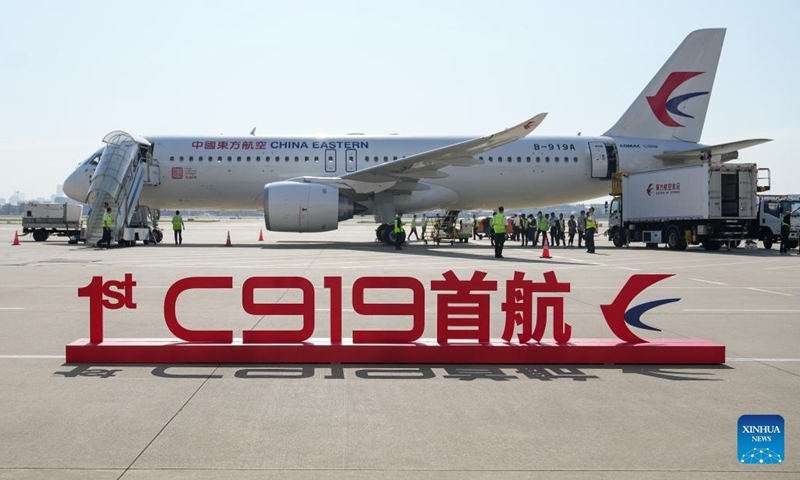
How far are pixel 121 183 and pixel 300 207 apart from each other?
673cm

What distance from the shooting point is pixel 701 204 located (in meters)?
25.3

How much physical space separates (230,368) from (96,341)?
53.3 inches

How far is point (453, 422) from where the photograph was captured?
16.4 ft

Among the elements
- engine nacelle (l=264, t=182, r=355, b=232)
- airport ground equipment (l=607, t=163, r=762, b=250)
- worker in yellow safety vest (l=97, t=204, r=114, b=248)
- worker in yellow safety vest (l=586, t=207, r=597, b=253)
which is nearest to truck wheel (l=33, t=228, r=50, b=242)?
worker in yellow safety vest (l=97, t=204, r=114, b=248)

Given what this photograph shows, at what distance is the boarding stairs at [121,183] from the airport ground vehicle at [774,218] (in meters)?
22.9

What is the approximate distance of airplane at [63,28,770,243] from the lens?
82.7 ft

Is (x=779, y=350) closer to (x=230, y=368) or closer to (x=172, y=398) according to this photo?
(x=230, y=368)

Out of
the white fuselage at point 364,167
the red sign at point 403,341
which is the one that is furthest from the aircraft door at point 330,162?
the red sign at point 403,341

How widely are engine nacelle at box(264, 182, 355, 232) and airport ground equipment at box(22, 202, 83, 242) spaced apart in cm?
1127

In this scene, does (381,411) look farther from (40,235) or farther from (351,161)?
(40,235)

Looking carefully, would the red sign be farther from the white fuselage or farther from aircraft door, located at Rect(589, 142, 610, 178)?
aircraft door, located at Rect(589, 142, 610, 178)

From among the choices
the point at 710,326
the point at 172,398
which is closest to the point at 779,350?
the point at 710,326

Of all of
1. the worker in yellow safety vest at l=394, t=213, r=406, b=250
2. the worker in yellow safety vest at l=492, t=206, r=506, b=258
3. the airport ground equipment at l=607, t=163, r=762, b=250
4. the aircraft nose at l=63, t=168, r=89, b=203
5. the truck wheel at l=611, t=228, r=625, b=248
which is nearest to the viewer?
the worker in yellow safety vest at l=492, t=206, r=506, b=258

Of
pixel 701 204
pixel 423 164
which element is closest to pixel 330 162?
pixel 423 164
